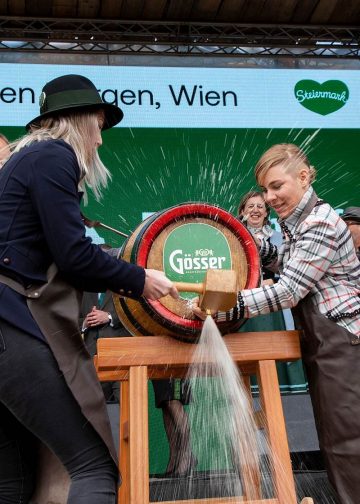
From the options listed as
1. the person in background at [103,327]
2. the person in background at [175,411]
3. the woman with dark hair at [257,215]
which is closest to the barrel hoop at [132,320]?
the person in background at [175,411]

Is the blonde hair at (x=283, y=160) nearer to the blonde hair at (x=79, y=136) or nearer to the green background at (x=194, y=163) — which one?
the blonde hair at (x=79, y=136)

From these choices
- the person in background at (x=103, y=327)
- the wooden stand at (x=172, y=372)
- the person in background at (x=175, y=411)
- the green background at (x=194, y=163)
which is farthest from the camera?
the green background at (x=194, y=163)

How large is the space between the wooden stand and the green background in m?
2.78

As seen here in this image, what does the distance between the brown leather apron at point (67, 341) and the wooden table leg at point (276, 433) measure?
0.71m

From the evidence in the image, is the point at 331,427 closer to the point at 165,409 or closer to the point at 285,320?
the point at 165,409

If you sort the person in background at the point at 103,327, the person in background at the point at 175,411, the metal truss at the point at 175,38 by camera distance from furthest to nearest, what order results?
the metal truss at the point at 175,38 → the person in background at the point at 103,327 → the person in background at the point at 175,411

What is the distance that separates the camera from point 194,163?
5453 mm

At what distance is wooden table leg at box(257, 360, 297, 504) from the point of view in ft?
7.50

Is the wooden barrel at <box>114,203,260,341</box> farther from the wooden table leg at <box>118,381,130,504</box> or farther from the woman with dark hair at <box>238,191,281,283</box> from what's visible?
the woman with dark hair at <box>238,191,281,283</box>

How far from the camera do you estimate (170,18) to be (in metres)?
5.48

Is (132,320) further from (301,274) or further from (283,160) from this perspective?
(283,160)

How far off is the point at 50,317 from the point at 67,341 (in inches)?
3.0

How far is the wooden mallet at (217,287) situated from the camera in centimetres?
216

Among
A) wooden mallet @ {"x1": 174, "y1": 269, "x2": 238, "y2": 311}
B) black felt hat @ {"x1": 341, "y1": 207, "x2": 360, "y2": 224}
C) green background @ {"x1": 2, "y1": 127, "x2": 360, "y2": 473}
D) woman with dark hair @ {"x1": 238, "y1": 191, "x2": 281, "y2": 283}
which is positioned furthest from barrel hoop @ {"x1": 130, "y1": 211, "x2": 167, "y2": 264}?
green background @ {"x1": 2, "y1": 127, "x2": 360, "y2": 473}
